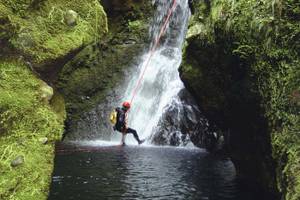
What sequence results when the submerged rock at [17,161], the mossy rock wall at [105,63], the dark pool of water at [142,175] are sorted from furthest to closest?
the mossy rock wall at [105,63] → the dark pool of water at [142,175] → the submerged rock at [17,161]

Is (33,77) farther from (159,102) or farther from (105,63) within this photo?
(105,63)

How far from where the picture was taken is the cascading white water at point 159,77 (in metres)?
26.4

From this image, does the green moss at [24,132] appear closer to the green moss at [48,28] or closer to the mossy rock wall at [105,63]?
the green moss at [48,28]

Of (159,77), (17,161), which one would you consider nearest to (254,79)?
(17,161)

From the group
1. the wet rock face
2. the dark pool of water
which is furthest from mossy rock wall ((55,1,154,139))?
the dark pool of water

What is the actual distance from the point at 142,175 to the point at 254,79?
7000mm

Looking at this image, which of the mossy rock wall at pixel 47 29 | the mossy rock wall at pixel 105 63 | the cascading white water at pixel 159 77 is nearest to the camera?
the mossy rock wall at pixel 47 29

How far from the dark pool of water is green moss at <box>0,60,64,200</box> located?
5.67 m

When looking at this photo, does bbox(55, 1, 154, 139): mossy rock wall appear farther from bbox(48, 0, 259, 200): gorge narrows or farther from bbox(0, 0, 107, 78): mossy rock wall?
bbox(0, 0, 107, 78): mossy rock wall

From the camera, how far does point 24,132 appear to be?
303 inches

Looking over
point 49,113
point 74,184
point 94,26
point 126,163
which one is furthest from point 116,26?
point 49,113

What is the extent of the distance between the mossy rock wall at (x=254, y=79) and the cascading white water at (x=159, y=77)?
403 inches

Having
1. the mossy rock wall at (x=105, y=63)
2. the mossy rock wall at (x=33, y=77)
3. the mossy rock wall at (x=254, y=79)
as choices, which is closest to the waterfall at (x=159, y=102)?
the mossy rock wall at (x=105, y=63)

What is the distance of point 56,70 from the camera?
9172 millimetres
